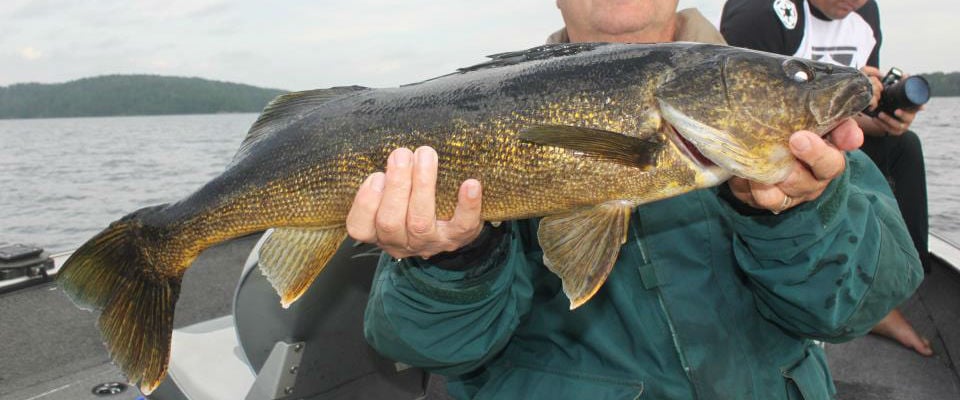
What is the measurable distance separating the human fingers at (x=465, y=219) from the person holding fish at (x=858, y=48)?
3.26 metres

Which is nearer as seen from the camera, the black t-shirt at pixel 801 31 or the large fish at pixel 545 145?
the large fish at pixel 545 145

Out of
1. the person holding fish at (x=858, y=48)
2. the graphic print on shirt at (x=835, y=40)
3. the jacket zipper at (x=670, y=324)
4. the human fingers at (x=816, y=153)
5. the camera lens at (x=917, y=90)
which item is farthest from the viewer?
the graphic print on shirt at (x=835, y=40)

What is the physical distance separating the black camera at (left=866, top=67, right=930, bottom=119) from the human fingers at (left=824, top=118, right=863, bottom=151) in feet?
6.51

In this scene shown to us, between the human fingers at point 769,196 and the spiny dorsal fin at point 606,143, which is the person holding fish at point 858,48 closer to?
the human fingers at point 769,196

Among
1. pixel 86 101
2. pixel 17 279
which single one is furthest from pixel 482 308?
pixel 86 101

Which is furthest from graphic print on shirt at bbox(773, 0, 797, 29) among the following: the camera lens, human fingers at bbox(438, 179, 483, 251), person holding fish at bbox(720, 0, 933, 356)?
human fingers at bbox(438, 179, 483, 251)

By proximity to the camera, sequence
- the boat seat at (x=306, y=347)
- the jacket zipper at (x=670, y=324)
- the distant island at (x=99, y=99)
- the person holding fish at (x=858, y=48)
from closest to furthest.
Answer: the jacket zipper at (x=670, y=324)
the boat seat at (x=306, y=347)
the person holding fish at (x=858, y=48)
the distant island at (x=99, y=99)

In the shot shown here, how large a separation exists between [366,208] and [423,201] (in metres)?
0.21

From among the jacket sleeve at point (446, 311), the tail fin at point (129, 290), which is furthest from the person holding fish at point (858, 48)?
the tail fin at point (129, 290)

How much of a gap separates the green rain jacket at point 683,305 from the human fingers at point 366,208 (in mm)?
223

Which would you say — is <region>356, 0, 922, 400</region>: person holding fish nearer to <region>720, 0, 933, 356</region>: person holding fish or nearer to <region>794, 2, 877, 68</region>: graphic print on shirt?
<region>720, 0, 933, 356</region>: person holding fish

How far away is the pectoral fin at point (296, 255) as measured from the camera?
272 centimetres

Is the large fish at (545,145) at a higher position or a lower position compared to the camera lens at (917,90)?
higher

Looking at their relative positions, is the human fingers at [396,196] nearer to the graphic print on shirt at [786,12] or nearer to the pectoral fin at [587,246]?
the pectoral fin at [587,246]
